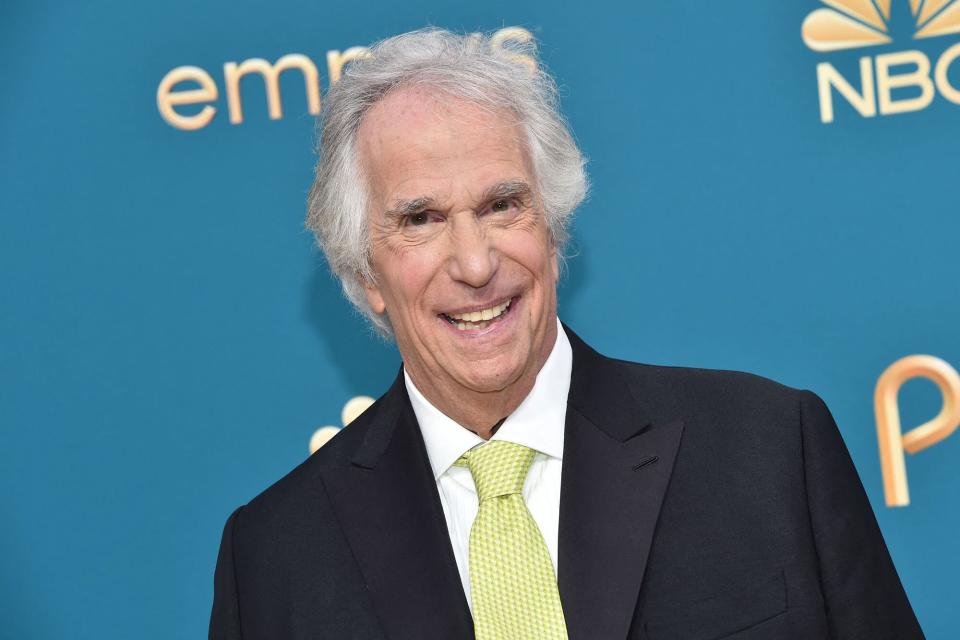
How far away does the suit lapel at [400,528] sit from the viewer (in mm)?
1793

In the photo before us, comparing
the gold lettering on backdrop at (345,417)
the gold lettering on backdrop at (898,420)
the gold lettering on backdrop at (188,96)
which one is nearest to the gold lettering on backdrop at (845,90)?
the gold lettering on backdrop at (898,420)

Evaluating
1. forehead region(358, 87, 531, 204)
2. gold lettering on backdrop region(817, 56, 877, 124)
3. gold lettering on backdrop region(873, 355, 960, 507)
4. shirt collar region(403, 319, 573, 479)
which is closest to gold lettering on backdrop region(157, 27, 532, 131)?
forehead region(358, 87, 531, 204)

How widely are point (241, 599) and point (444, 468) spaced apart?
0.41 metres

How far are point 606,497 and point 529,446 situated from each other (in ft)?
0.49

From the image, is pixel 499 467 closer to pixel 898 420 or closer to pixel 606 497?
pixel 606 497

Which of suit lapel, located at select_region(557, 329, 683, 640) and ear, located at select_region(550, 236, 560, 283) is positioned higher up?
ear, located at select_region(550, 236, 560, 283)

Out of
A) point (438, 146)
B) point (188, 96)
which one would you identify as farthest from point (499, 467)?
point (188, 96)

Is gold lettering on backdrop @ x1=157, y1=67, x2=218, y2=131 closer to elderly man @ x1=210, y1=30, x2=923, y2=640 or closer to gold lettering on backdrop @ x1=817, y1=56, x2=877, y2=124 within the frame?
elderly man @ x1=210, y1=30, x2=923, y2=640

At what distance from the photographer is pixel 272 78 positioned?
2.42 m

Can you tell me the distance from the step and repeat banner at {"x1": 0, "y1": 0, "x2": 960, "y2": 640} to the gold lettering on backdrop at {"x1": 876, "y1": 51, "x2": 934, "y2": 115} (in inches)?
10.9

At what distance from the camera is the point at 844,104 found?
7.34 ft

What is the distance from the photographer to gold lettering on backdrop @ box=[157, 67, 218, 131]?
2438mm

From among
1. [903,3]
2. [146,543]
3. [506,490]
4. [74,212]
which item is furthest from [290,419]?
[903,3]

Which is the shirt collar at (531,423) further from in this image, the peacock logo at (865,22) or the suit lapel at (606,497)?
the peacock logo at (865,22)
